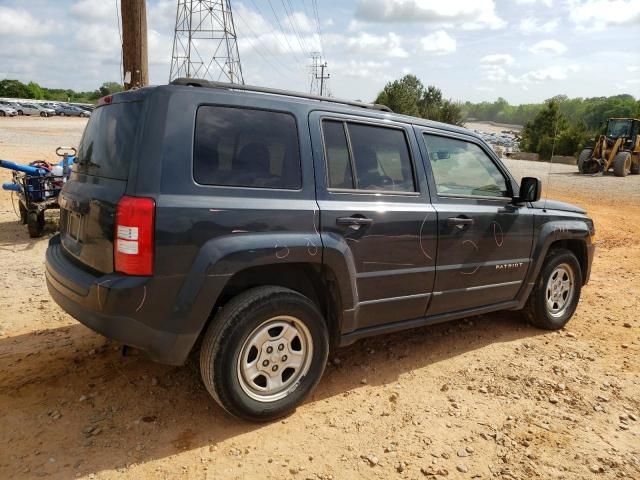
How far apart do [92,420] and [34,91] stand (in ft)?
381

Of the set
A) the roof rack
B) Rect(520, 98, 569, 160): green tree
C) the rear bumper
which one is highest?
Rect(520, 98, 569, 160): green tree

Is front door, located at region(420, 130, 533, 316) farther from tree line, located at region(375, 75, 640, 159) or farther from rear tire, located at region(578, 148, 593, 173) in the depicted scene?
tree line, located at region(375, 75, 640, 159)

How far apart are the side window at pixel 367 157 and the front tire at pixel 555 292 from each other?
6.13 feet

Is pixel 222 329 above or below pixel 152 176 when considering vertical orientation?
below

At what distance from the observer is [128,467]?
8.59 ft

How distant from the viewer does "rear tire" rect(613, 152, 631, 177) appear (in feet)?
69.9

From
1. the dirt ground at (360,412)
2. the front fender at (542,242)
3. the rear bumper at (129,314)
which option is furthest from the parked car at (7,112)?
the front fender at (542,242)

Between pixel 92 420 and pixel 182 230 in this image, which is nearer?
pixel 182 230

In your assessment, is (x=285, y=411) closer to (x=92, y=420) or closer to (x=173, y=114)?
(x=92, y=420)

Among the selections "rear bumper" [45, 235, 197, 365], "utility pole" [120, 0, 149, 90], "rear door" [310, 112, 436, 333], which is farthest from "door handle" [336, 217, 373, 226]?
"utility pole" [120, 0, 149, 90]

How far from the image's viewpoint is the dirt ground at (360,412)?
2727mm

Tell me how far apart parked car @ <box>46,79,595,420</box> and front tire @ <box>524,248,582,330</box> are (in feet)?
2.82

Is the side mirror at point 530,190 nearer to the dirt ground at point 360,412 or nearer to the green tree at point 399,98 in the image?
the dirt ground at point 360,412

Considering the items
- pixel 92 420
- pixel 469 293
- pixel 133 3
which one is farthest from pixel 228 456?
pixel 133 3
